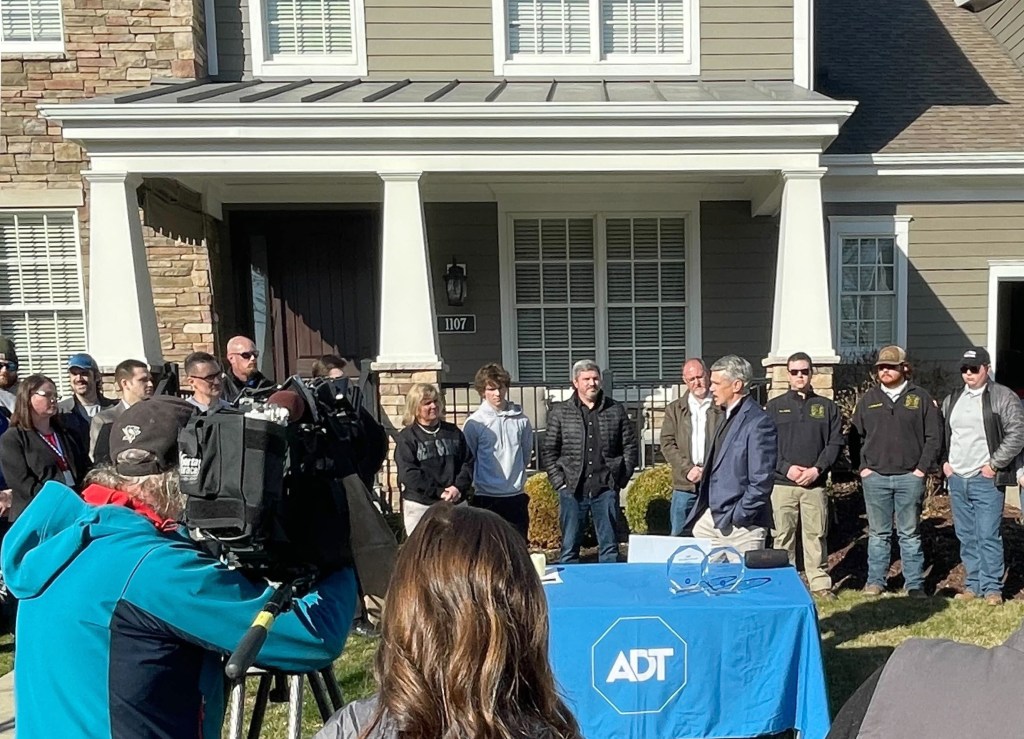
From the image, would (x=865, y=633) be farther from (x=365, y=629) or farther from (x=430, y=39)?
(x=430, y=39)

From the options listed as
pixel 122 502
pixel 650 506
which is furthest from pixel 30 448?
pixel 650 506

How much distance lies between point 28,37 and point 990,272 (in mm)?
11207

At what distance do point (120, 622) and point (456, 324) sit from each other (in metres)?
7.74

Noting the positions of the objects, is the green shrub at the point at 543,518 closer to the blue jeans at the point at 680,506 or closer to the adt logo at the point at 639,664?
→ the blue jeans at the point at 680,506

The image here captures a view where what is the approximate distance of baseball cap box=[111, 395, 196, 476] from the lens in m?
1.82

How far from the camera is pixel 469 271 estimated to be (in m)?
9.30

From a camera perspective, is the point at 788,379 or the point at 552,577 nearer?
the point at 552,577

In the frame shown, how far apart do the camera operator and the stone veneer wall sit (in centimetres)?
745

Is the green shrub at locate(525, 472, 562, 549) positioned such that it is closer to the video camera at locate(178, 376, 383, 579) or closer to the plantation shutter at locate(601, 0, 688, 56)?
the video camera at locate(178, 376, 383, 579)

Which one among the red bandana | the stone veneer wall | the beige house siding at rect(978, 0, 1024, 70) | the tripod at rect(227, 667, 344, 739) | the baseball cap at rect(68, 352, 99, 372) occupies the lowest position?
the tripod at rect(227, 667, 344, 739)

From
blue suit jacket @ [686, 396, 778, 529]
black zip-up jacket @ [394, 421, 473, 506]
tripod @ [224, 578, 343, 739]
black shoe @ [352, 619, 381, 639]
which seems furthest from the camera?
black zip-up jacket @ [394, 421, 473, 506]

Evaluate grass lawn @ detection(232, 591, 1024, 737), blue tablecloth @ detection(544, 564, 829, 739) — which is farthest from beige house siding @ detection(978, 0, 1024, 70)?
blue tablecloth @ detection(544, 564, 829, 739)

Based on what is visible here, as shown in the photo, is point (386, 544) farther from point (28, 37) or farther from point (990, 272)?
point (990, 272)

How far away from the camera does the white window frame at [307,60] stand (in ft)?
28.5
